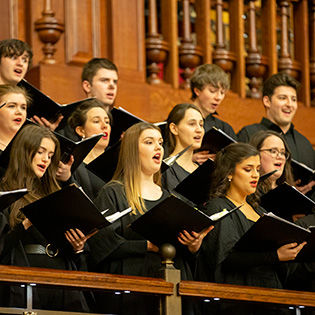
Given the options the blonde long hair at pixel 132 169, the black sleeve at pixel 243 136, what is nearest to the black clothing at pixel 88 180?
the blonde long hair at pixel 132 169

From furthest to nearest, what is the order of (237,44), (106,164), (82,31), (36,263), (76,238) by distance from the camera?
1. (237,44)
2. (82,31)
3. (106,164)
4. (36,263)
5. (76,238)

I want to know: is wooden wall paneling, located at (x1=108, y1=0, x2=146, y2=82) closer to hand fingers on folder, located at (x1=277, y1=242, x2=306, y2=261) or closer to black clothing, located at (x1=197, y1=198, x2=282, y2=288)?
black clothing, located at (x1=197, y1=198, x2=282, y2=288)

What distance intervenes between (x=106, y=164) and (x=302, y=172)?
109 cm

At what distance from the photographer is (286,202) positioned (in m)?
3.63

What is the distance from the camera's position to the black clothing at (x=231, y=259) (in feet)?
10.8

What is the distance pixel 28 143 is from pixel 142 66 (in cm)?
204

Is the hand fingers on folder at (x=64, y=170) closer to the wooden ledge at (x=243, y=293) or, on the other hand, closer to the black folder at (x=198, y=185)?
the black folder at (x=198, y=185)

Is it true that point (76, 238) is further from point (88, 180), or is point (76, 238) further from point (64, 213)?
point (88, 180)

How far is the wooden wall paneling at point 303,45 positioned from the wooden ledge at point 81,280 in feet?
11.0

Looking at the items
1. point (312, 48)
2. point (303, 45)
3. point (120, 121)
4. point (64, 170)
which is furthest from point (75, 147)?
point (312, 48)

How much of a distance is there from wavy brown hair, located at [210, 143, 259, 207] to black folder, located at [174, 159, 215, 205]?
0.21 ft

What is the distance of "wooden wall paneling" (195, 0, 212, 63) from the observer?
5.43 m

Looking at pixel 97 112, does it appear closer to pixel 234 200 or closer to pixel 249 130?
pixel 234 200

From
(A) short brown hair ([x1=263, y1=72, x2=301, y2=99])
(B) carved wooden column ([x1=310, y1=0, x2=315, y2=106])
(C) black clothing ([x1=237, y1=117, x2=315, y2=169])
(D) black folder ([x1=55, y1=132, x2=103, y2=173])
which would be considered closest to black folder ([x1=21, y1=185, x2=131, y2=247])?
(D) black folder ([x1=55, y1=132, x2=103, y2=173])
